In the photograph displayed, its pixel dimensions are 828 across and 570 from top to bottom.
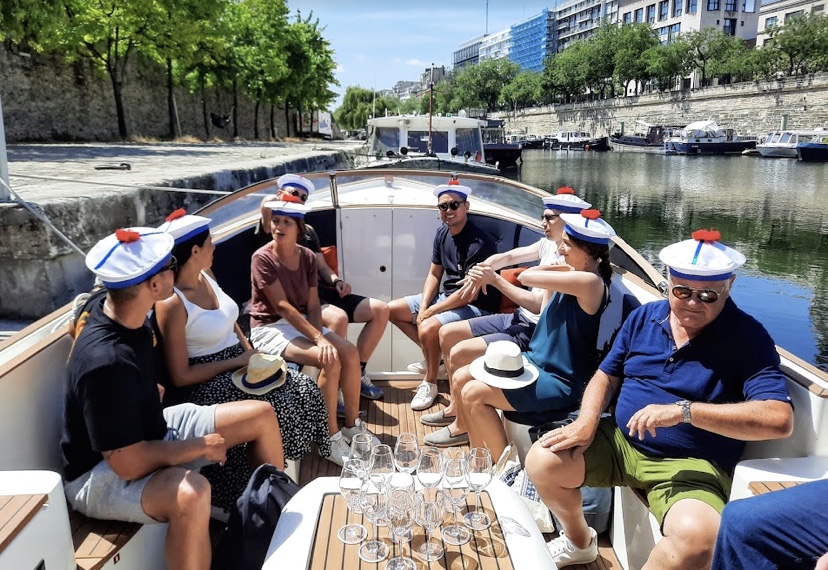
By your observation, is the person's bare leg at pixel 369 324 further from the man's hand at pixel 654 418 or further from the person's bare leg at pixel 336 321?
the man's hand at pixel 654 418

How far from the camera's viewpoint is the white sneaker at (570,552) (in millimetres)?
2035

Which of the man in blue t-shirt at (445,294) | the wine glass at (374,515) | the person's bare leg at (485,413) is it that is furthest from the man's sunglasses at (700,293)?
the man in blue t-shirt at (445,294)

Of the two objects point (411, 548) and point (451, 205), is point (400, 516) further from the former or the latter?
point (451, 205)

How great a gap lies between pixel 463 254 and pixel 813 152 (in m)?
31.4

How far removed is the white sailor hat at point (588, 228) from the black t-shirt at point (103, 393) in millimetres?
1487

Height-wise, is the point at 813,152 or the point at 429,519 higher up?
the point at 813,152

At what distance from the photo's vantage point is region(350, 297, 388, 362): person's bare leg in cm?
338

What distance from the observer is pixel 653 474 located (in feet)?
5.90

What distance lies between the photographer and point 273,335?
287 centimetres

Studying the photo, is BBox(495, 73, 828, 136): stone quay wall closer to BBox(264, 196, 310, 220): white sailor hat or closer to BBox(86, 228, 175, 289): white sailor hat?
BBox(264, 196, 310, 220): white sailor hat

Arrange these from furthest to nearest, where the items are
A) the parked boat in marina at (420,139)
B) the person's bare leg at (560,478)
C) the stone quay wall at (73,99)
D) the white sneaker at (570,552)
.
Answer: the stone quay wall at (73,99) < the parked boat in marina at (420,139) < the white sneaker at (570,552) < the person's bare leg at (560,478)

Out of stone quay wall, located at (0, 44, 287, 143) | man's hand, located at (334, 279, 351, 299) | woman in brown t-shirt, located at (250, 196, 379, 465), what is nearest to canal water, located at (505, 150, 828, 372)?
man's hand, located at (334, 279, 351, 299)

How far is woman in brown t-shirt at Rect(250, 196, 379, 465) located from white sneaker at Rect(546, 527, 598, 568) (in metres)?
1.02

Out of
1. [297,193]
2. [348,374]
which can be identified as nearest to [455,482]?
[348,374]
